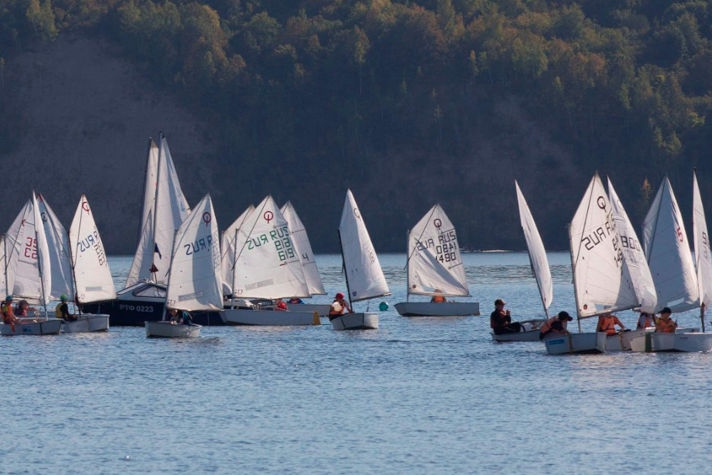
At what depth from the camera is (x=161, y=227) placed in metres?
88.7

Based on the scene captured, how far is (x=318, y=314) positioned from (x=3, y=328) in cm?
1655

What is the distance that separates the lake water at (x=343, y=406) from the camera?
46.5 metres

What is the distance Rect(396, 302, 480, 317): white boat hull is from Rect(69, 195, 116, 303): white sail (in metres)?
17.2

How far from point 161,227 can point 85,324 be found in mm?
8259

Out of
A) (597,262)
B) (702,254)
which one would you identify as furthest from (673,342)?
(702,254)

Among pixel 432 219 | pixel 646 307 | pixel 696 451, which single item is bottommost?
pixel 696 451

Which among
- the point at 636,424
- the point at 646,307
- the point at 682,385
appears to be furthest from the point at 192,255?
the point at 636,424

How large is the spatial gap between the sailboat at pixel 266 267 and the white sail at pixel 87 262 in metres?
6.27

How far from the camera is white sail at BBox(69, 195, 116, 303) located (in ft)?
281

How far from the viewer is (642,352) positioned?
69.1 metres

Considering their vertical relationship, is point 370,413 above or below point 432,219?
below

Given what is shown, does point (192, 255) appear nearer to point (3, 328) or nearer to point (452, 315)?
point (3, 328)

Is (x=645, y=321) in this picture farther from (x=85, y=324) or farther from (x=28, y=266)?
(x=28, y=266)

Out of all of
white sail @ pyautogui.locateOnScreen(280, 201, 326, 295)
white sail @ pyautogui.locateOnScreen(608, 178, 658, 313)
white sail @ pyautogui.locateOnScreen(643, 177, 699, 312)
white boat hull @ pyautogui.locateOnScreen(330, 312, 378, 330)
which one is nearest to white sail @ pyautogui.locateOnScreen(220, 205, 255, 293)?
white sail @ pyautogui.locateOnScreen(280, 201, 326, 295)
